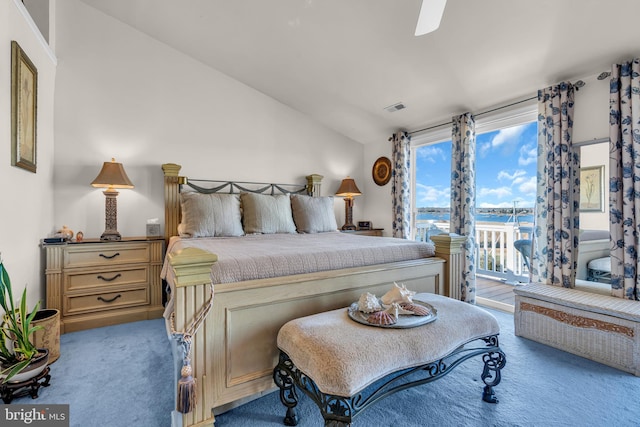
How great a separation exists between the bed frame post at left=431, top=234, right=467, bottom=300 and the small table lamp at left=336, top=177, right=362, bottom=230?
2.12 m

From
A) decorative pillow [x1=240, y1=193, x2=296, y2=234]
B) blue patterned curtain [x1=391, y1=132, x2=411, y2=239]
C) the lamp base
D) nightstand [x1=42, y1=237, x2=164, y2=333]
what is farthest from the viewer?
blue patterned curtain [x1=391, y1=132, x2=411, y2=239]

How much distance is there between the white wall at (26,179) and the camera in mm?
1933

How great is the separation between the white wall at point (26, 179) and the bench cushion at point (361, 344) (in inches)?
82.2

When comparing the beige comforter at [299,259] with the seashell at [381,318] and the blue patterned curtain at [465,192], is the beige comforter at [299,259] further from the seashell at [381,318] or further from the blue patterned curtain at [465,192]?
the blue patterned curtain at [465,192]

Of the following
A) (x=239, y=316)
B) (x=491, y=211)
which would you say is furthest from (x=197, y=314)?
(x=491, y=211)

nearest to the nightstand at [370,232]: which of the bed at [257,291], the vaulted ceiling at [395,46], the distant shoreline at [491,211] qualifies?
the distant shoreline at [491,211]

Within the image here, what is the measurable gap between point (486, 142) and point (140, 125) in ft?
16.7

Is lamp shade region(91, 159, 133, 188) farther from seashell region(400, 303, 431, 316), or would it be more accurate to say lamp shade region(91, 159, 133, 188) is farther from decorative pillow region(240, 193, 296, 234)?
seashell region(400, 303, 431, 316)

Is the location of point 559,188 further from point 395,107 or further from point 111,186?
point 111,186

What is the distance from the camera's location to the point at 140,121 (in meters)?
3.34

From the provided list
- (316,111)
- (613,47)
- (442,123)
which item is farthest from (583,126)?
(316,111)

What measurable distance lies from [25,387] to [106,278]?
1.18 meters

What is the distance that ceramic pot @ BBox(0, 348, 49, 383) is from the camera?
1.68m
